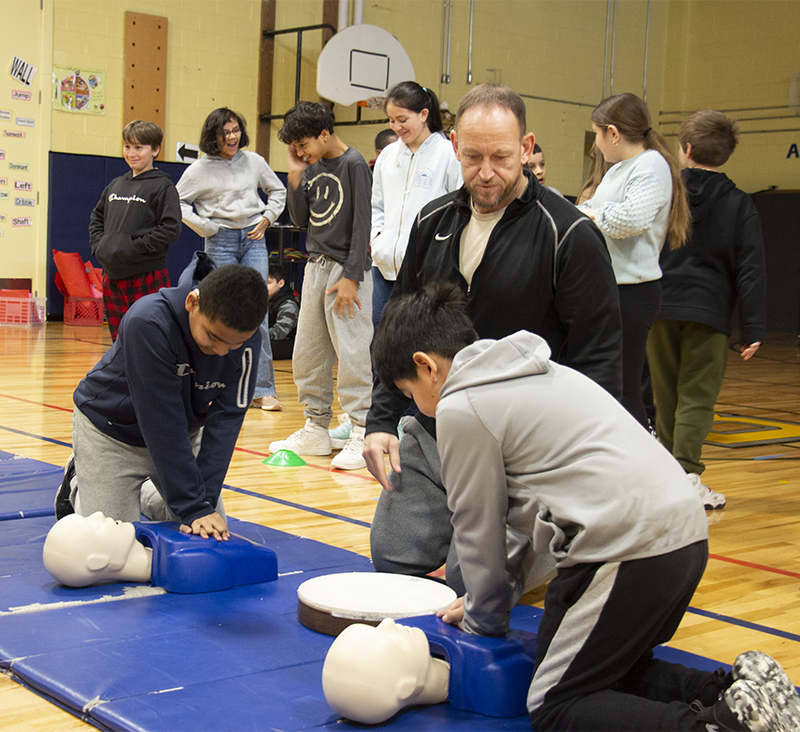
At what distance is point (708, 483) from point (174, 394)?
236 cm

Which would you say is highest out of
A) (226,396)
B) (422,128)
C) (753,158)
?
(753,158)

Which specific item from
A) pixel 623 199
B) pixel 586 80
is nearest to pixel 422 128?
pixel 623 199

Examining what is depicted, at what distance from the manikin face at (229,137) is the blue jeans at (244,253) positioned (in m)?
0.41

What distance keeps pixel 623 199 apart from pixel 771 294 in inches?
410

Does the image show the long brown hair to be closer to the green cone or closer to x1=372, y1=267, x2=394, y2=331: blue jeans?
x1=372, y1=267, x2=394, y2=331: blue jeans

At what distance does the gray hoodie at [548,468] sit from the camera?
1511mm

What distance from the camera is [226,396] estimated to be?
251 centimetres

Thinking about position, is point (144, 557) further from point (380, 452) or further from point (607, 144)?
point (607, 144)

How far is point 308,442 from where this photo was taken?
4074 mm

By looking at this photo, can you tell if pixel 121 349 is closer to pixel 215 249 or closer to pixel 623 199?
pixel 623 199

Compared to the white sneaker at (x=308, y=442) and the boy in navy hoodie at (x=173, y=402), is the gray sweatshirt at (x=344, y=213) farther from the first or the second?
the boy in navy hoodie at (x=173, y=402)

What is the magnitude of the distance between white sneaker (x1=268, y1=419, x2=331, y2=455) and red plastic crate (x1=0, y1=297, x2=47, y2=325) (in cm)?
553

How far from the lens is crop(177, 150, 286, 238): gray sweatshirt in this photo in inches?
194

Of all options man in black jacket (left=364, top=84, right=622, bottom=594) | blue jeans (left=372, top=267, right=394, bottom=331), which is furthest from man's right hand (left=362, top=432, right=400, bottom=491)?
blue jeans (left=372, top=267, right=394, bottom=331)
